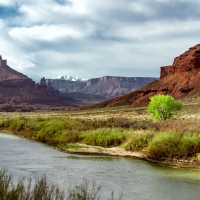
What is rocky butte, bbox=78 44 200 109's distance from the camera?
115750 mm

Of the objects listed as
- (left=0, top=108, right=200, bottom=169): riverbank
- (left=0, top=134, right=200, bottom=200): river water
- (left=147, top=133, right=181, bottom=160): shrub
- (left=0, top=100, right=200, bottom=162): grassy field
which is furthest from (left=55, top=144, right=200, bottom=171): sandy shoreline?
(left=0, top=134, right=200, bottom=200): river water

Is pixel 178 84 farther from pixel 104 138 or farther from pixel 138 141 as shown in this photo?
pixel 138 141

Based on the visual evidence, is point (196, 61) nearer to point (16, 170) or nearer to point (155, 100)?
point (155, 100)

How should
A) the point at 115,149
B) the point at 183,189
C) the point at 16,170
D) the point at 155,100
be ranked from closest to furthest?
the point at 183,189 → the point at 16,170 → the point at 115,149 → the point at 155,100

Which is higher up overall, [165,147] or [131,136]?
[131,136]

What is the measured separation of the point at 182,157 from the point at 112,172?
537cm

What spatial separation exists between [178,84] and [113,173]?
11088 centimetres

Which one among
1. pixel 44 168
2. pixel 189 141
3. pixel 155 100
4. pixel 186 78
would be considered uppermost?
pixel 186 78

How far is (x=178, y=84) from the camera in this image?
123m

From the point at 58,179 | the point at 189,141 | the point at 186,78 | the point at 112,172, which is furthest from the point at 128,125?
the point at 186,78

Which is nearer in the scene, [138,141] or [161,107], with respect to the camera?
[138,141]

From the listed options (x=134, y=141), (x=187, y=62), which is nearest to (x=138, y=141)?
(x=134, y=141)

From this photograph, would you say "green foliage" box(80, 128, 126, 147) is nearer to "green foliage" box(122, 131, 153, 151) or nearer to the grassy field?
the grassy field

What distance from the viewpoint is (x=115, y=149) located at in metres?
24.1
